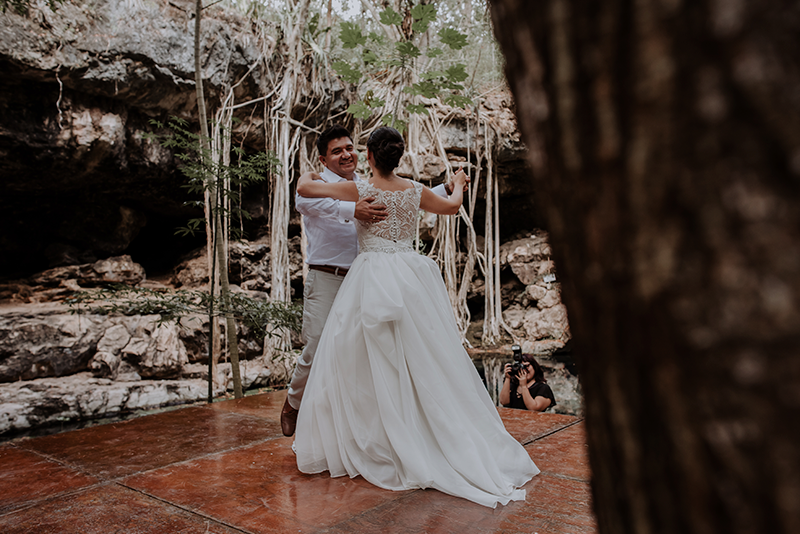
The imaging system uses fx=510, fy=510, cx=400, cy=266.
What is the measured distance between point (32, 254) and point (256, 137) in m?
3.20

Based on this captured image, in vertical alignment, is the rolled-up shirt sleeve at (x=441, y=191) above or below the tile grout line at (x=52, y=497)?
above

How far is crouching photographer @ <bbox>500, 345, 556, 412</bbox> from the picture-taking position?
136 inches

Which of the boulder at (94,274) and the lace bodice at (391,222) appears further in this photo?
the boulder at (94,274)

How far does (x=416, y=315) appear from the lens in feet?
6.48

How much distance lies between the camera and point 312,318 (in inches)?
97.7

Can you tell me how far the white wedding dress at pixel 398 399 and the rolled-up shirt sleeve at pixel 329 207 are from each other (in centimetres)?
A: 39

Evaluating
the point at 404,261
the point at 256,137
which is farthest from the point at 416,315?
the point at 256,137

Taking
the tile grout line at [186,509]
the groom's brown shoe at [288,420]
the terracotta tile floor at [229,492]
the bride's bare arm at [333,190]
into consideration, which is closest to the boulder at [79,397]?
the terracotta tile floor at [229,492]

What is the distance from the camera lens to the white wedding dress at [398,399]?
5.87ft

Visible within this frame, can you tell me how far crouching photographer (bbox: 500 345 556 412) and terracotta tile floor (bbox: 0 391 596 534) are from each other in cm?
81

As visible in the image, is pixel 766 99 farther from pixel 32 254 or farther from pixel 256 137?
pixel 32 254

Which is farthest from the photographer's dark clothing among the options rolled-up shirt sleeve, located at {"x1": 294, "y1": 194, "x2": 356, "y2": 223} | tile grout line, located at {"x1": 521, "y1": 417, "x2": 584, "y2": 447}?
rolled-up shirt sleeve, located at {"x1": 294, "y1": 194, "x2": 356, "y2": 223}

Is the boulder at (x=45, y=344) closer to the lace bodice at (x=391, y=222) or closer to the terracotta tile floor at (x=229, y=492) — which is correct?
the terracotta tile floor at (x=229, y=492)

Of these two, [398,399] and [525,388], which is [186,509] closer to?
[398,399]
